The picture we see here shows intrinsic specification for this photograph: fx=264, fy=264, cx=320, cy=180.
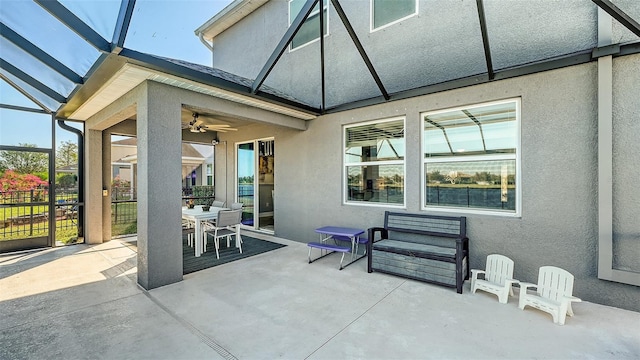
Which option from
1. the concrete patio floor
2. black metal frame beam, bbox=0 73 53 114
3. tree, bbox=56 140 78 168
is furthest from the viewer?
tree, bbox=56 140 78 168

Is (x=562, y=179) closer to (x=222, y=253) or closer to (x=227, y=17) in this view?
(x=222, y=253)

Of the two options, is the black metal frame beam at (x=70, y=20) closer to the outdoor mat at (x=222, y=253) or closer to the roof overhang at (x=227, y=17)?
the outdoor mat at (x=222, y=253)

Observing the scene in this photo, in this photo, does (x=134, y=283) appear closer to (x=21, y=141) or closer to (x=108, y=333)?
(x=108, y=333)

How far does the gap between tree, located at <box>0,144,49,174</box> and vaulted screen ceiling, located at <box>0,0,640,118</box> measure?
1.53m

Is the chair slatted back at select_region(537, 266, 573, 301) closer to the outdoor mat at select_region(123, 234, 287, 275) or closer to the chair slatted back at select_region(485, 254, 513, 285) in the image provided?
the chair slatted back at select_region(485, 254, 513, 285)

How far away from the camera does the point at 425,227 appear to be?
465cm

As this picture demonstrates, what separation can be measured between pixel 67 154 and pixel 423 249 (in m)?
8.34

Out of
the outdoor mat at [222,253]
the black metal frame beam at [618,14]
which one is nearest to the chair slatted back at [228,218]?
the outdoor mat at [222,253]

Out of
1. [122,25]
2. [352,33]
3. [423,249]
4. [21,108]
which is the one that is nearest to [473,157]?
[423,249]

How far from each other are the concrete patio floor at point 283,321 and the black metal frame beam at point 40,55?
3.36 meters

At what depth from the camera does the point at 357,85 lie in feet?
19.7

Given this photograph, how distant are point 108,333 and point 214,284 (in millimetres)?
1424

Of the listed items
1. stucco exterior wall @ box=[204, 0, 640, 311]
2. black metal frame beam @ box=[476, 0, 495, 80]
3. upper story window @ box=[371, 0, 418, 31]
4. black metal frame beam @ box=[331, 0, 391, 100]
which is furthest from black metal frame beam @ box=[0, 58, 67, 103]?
black metal frame beam @ box=[476, 0, 495, 80]

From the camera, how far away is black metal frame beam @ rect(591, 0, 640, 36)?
2.86 meters
